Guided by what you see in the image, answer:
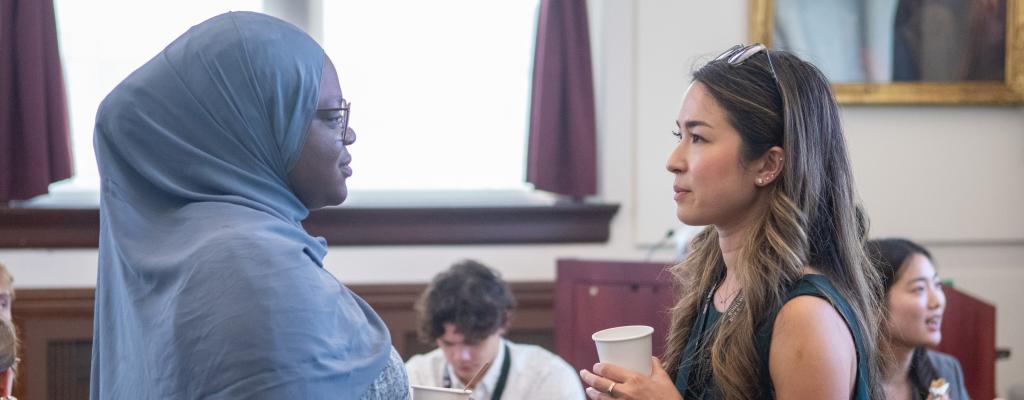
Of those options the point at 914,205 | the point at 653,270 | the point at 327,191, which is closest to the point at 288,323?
the point at 327,191

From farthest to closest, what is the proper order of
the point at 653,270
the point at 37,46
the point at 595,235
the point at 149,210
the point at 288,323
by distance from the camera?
the point at 595,235 → the point at 37,46 → the point at 653,270 → the point at 149,210 → the point at 288,323

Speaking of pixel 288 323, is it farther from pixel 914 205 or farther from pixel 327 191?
pixel 914 205

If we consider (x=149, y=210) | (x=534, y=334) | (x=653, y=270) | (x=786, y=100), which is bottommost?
(x=534, y=334)

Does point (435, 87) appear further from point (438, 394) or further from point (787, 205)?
point (787, 205)

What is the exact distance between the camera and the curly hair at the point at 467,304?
364 centimetres

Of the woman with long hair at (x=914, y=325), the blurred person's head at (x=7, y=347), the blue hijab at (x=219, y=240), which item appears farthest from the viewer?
the woman with long hair at (x=914, y=325)

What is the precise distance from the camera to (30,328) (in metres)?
4.75

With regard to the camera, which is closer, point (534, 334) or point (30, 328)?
point (30, 328)

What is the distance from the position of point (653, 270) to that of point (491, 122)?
1.36m

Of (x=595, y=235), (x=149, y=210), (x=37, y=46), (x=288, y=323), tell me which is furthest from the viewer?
(x=595, y=235)

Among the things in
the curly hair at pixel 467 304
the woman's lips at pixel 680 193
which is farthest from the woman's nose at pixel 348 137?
the curly hair at pixel 467 304

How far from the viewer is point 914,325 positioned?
11.1 feet

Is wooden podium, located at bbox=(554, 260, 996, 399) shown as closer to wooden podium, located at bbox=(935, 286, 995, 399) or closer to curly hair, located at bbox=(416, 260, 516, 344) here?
wooden podium, located at bbox=(935, 286, 995, 399)

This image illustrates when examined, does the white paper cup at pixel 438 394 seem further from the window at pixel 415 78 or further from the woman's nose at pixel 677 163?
the window at pixel 415 78
